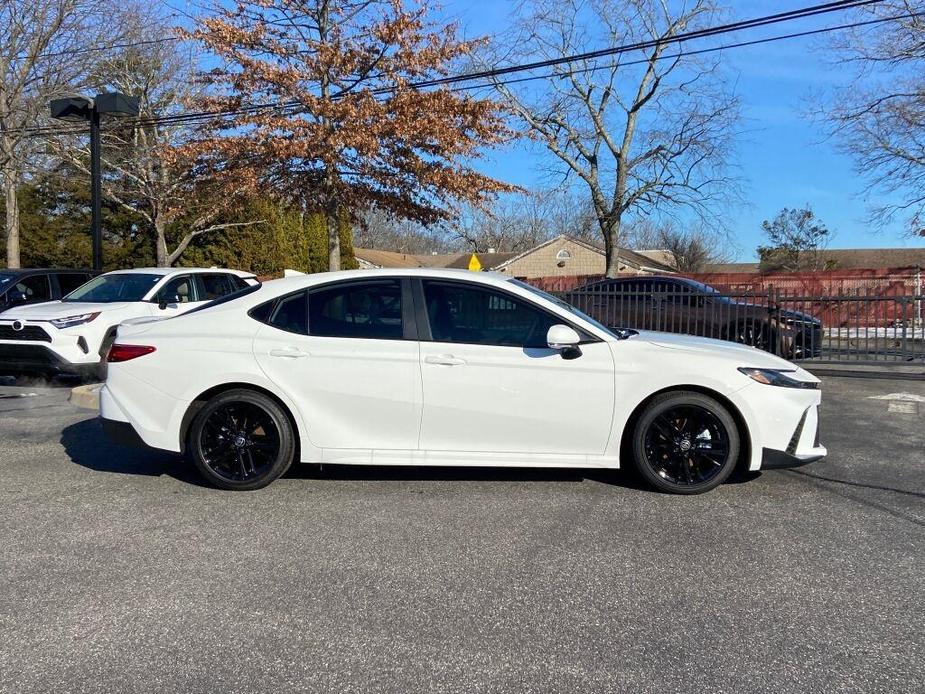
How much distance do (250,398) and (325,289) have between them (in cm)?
93

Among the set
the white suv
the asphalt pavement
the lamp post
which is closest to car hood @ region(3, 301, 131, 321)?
the white suv

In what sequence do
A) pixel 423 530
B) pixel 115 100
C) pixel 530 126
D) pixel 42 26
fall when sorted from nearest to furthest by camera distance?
1. pixel 423 530
2. pixel 115 100
3. pixel 42 26
4. pixel 530 126

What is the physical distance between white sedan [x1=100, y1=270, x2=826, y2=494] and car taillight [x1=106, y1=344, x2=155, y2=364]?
0.01 m

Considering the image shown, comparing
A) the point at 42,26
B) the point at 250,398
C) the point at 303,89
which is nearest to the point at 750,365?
the point at 250,398

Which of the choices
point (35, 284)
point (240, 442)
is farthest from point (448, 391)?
point (35, 284)

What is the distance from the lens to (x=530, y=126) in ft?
92.2

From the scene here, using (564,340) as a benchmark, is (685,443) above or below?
below

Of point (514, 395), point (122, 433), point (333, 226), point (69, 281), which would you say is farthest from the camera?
point (333, 226)

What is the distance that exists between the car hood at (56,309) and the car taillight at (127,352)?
15.8 feet

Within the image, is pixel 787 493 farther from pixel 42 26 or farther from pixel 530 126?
pixel 42 26

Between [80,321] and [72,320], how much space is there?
0.30ft

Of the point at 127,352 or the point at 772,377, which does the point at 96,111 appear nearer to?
the point at 127,352

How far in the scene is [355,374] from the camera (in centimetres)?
516

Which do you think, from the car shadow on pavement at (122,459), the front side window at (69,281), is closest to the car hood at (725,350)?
the car shadow on pavement at (122,459)
